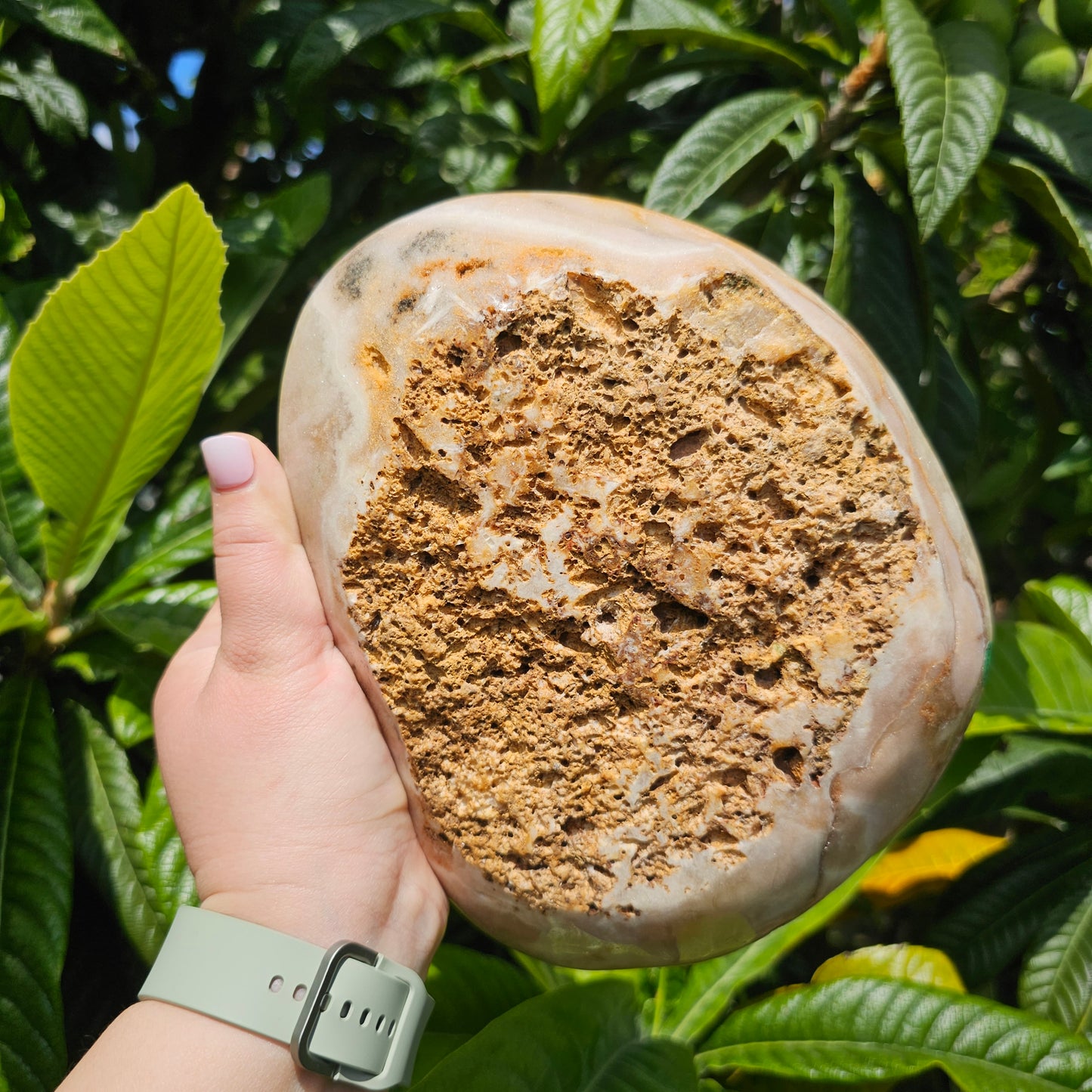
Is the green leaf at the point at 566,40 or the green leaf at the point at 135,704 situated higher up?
the green leaf at the point at 566,40

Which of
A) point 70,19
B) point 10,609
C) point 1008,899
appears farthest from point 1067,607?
point 70,19

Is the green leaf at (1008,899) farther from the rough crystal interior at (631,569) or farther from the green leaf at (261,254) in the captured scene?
the green leaf at (261,254)

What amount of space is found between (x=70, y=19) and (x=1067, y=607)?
185cm

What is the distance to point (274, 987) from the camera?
2.83 feet

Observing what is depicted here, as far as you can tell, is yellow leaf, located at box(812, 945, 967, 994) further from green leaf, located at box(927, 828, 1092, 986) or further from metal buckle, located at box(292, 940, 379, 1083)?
metal buckle, located at box(292, 940, 379, 1083)

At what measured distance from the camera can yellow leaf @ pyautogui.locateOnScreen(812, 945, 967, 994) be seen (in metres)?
1.39

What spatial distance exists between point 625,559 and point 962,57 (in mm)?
829

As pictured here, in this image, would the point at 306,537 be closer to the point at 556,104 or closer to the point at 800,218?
the point at 556,104

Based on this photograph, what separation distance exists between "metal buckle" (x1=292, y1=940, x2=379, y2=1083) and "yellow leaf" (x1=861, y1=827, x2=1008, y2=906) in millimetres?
1180

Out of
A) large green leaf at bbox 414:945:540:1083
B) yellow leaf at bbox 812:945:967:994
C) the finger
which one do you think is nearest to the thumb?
the finger

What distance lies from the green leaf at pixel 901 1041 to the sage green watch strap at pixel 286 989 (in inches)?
23.5

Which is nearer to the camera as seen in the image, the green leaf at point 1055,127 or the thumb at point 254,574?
the thumb at point 254,574

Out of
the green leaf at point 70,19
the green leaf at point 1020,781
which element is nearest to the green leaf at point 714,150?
the green leaf at point 70,19

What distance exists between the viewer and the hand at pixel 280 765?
0.94 metres
